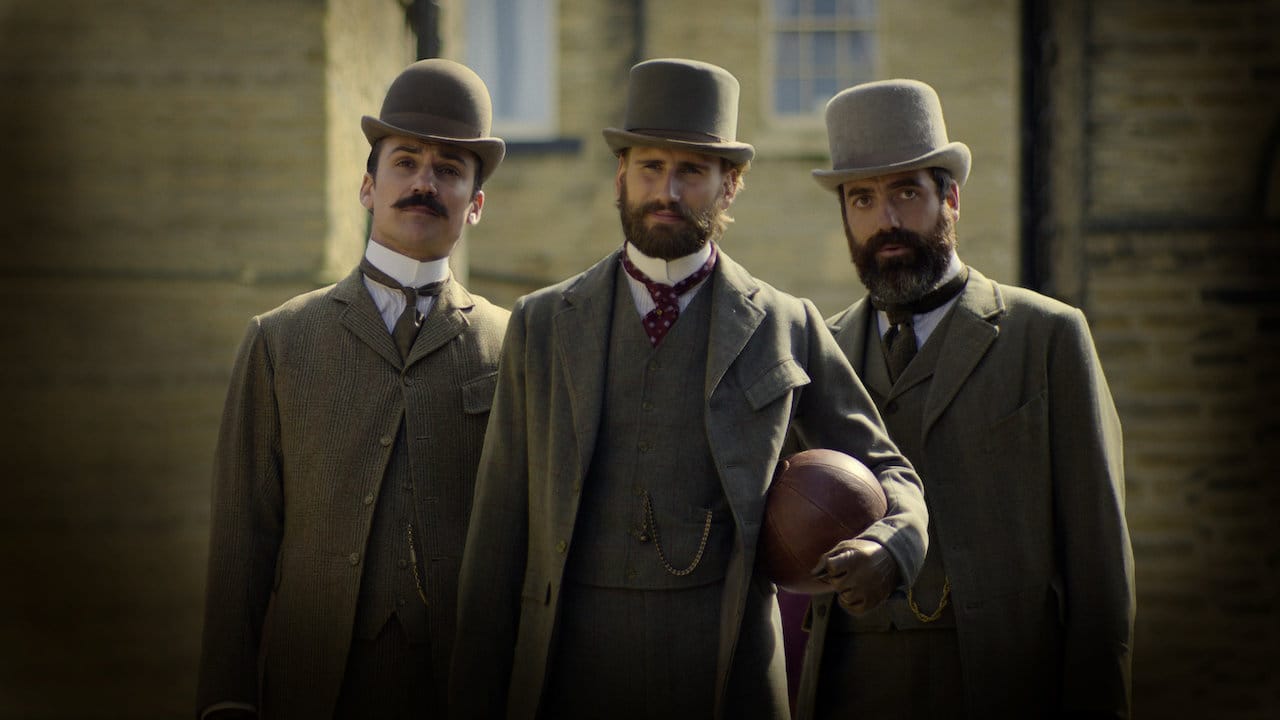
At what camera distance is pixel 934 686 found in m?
3.55

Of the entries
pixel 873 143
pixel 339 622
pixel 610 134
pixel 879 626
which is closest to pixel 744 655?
pixel 879 626

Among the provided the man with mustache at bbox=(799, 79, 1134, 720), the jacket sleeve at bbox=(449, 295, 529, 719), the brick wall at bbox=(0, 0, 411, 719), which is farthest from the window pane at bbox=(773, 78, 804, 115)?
the jacket sleeve at bbox=(449, 295, 529, 719)

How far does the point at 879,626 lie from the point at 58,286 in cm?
504

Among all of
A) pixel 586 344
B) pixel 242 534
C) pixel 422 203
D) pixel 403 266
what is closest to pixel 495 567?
pixel 586 344

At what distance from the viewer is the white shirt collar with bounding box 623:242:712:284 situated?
3.30 metres

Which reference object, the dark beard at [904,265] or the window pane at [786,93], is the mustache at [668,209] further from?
the window pane at [786,93]

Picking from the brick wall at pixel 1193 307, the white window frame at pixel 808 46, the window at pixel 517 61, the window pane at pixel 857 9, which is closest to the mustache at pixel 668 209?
the brick wall at pixel 1193 307

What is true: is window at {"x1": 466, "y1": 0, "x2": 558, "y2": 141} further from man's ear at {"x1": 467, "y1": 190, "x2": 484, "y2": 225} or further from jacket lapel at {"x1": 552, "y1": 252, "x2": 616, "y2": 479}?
jacket lapel at {"x1": 552, "y1": 252, "x2": 616, "y2": 479}

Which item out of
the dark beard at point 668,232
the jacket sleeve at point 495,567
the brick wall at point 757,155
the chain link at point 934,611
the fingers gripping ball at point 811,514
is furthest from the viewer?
the brick wall at point 757,155

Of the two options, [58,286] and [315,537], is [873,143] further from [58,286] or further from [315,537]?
[58,286]

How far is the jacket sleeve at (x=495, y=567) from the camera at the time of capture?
3139 mm

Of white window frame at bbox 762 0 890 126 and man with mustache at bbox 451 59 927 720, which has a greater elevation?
white window frame at bbox 762 0 890 126

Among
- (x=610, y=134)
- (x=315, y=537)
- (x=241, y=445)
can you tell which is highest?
(x=610, y=134)

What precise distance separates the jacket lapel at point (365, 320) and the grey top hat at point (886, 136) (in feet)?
4.62
